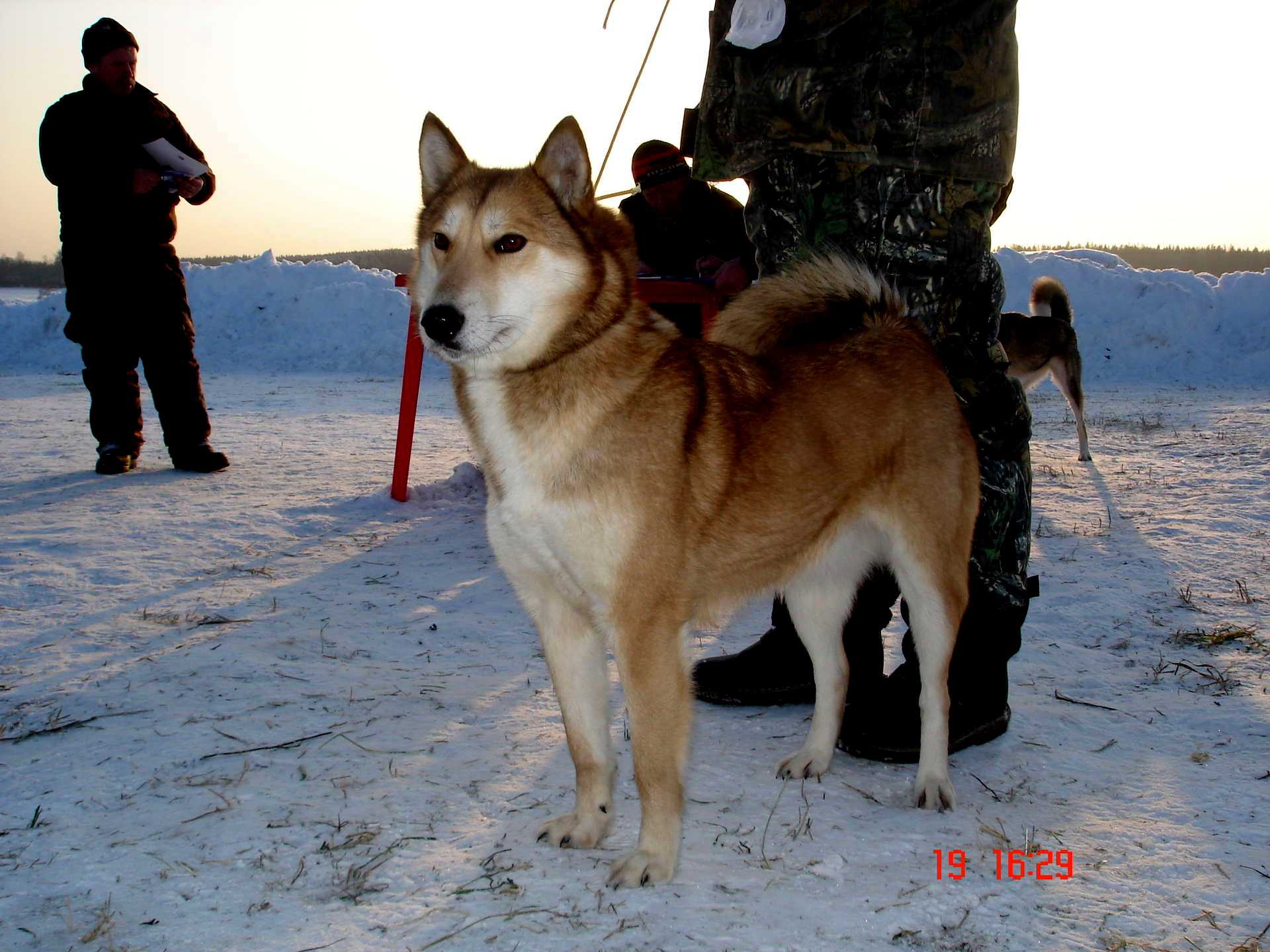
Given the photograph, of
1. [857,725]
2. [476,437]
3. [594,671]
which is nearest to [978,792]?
[857,725]

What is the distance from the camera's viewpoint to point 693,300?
16.4 feet

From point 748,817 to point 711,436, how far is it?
0.95m

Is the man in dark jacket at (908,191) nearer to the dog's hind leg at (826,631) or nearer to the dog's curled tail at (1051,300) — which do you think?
the dog's hind leg at (826,631)

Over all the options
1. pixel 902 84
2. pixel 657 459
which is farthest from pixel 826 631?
pixel 902 84

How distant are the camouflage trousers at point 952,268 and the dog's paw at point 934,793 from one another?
52 centimetres

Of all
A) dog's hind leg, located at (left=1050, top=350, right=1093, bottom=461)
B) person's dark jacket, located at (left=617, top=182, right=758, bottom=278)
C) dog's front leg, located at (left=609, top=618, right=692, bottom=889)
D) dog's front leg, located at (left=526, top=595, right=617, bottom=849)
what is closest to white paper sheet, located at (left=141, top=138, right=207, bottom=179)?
person's dark jacket, located at (left=617, top=182, right=758, bottom=278)

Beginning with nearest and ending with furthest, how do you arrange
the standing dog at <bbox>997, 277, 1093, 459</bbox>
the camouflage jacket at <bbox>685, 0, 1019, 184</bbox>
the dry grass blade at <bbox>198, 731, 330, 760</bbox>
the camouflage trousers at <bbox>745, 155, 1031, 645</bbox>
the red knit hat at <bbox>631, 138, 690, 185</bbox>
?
the dry grass blade at <bbox>198, 731, 330, 760</bbox>
the camouflage jacket at <bbox>685, 0, 1019, 184</bbox>
the camouflage trousers at <bbox>745, 155, 1031, 645</bbox>
the red knit hat at <bbox>631, 138, 690, 185</bbox>
the standing dog at <bbox>997, 277, 1093, 459</bbox>

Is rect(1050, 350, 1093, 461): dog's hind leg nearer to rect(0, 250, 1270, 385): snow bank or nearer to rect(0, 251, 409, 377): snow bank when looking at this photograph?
rect(0, 250, 1270, 385): snow bank

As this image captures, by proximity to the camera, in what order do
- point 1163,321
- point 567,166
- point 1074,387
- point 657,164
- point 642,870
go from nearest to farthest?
point 642,870 → point 567,166 → point 657,164 → point 1074,387 → point 1163,321

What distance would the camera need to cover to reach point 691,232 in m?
6.43

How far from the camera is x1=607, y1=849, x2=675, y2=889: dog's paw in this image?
199cm

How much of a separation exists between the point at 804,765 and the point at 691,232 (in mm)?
4601

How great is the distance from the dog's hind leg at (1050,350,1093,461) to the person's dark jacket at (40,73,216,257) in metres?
6.74

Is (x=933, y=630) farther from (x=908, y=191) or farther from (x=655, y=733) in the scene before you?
(x=908, y=191)
